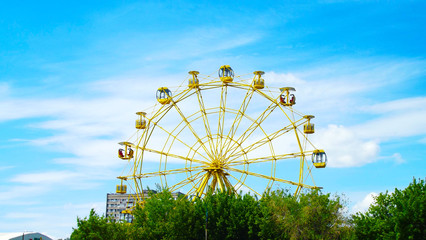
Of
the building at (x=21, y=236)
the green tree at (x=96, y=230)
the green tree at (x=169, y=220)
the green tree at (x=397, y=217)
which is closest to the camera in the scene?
the green tree at (x=397, y=217)

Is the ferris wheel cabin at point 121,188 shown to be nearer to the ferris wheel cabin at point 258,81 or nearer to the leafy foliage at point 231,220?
the leafy foliage at point 231,220

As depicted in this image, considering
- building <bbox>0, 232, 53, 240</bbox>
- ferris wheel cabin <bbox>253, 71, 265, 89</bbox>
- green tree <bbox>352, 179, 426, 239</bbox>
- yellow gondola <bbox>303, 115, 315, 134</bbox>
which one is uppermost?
ferris wheel cabin <bbox>253, 71, 265, 89</bbox>

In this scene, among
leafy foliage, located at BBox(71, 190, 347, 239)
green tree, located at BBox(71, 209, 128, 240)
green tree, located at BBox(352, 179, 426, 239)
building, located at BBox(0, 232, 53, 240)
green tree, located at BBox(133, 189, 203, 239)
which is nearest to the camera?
green tree, located at BBox(352, 179, 426, 239)

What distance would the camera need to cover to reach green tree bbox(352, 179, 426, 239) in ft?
130

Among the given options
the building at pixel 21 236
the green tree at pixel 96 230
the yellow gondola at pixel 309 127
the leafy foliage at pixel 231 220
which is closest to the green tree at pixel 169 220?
the leafy foliage at pixel 231 220

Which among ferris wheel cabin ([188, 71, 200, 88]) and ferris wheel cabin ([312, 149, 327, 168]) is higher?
ferris wheel cabin ([188, 71, 200, 88])

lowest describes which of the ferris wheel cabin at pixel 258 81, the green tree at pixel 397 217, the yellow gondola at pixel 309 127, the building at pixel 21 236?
the green tree at pixel 397 217

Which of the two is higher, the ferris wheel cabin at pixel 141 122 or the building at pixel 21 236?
the ferris wheel cabin at pixel 141 122

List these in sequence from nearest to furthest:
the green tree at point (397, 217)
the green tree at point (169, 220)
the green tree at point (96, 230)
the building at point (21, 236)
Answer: the green tree at point (397, 217), the green tree at point (96, 230), the green tree at point (169, 220), the building at point (21, 236)

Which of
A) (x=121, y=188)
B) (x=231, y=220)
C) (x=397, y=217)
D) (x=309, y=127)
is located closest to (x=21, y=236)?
(x=121, y=188)

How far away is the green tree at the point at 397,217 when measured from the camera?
39594 mm

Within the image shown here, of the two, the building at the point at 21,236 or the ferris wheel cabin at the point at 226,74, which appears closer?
the ferris wheel cabin at the point at 226,74

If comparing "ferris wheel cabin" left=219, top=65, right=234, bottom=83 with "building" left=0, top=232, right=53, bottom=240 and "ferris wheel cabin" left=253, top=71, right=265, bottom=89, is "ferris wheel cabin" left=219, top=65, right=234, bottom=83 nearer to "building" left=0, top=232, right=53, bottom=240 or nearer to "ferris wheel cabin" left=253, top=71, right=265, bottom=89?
"ferris wheel cabin" left=253, top=71, right=265, bottom=89

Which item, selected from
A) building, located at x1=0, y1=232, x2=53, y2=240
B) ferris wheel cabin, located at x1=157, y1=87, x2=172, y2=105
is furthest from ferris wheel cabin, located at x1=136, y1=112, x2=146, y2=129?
building, located at x1=0, y1=232, x2=53, y2=240
